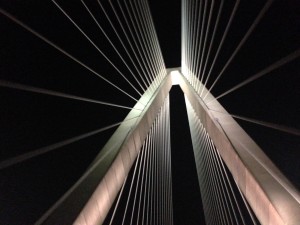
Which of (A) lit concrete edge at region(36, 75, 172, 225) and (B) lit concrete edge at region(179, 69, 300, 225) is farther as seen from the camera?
(B) lit concrete edge at region(179, 69, 300, 225)

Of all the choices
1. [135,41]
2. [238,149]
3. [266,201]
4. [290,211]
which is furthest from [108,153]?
[135,41]

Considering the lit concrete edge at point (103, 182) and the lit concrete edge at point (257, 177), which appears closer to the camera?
the lit concrete edge at point (103, 182)

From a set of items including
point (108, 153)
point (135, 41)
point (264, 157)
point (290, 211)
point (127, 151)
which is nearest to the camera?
point (290, 211)

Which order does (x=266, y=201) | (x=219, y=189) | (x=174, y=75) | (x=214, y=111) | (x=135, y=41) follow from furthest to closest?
(x=174, y=75), (x=135, y=41), (x=219, y=189), (x=214, y=111), (x=266, y=201)

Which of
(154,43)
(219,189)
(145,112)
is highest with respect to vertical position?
(154,43)

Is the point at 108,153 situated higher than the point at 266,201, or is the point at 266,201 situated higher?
the point at 108,153

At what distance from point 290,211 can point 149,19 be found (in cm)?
732

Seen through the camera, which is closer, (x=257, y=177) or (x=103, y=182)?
(x=103, y=182)

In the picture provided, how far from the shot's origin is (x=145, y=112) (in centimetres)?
599

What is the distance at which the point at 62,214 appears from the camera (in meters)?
2.42

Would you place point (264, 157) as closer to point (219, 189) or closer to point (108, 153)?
point (108, 153)

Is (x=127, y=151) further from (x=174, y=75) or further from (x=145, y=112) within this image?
(x=174, y=75)

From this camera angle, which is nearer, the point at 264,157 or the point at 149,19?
the point at 264,157

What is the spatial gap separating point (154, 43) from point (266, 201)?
7168 mm
